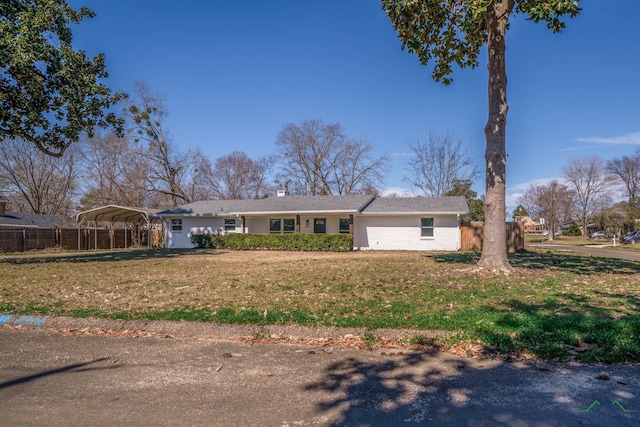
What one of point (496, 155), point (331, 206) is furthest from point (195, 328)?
point (331, 206)

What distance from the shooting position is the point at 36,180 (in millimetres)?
42719

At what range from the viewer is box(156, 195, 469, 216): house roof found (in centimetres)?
2427

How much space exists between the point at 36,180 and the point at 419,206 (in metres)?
39.4

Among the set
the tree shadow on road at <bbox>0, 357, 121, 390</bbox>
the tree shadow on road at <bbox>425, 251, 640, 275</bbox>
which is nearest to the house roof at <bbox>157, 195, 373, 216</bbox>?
the tree shadow on road at <bbox>425, 251, 640, 275</bbox>

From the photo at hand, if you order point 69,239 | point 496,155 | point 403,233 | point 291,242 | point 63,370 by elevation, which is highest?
point 496,155

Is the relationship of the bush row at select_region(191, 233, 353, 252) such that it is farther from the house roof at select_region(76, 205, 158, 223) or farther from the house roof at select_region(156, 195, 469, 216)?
the house roof at select_region(76, 205, 158, 223)

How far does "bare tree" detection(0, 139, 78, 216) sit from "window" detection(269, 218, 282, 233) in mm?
25877

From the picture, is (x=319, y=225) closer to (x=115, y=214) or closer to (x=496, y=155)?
(x=115, y=214)

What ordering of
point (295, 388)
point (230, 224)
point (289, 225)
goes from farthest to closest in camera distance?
point (230, 224) < point (289, 225) < point (295, 388)

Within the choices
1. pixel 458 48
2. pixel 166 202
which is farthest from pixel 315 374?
pixel 166 202

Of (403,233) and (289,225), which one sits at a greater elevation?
(289,225)

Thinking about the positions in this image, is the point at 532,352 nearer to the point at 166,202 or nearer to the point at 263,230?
the point at 263,230

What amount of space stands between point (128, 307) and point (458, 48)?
1131 cm

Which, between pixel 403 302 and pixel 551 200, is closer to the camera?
pixel 403 302
